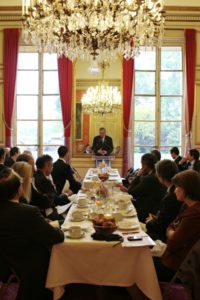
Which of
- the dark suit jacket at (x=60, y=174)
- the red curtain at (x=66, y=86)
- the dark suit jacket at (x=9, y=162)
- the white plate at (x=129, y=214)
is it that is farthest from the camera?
the red curtain at (x=66, y=86)

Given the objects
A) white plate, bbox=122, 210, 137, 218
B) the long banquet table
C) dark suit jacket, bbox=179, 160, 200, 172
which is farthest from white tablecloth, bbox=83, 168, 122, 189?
the long banquet table

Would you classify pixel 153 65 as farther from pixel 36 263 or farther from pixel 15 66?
pixel 36 263

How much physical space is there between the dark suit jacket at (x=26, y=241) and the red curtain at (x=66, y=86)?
739 centimetres

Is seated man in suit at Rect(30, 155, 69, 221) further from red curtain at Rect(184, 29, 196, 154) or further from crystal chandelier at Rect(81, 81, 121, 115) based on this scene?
red curtain at Rect(184, 29, 196, 154)

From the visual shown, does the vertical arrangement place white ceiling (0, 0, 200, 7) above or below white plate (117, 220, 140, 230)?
above

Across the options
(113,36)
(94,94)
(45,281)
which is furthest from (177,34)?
(45,281)

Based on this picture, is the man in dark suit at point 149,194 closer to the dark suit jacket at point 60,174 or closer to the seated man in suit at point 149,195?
the seated man in suit at point 149,195

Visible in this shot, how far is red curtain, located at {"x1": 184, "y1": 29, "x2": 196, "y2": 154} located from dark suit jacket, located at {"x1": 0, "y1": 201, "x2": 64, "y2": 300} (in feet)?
25.4

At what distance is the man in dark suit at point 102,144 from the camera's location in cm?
974

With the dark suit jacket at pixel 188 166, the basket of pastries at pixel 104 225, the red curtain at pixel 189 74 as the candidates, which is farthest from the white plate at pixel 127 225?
the red curtain at pixel 189 74

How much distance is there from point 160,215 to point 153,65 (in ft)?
24.8

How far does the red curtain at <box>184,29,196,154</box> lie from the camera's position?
996 cm

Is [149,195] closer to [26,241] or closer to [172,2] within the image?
[26,241]

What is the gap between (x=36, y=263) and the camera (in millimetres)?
2779
